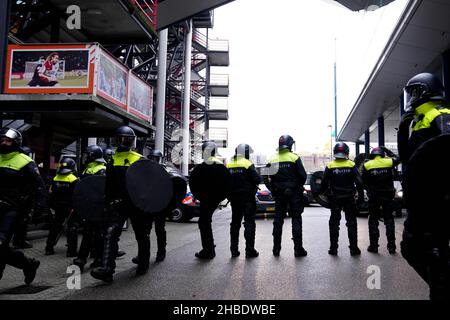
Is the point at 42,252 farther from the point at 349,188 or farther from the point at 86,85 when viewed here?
Result: the point at 349,188

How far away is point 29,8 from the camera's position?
1309 cm

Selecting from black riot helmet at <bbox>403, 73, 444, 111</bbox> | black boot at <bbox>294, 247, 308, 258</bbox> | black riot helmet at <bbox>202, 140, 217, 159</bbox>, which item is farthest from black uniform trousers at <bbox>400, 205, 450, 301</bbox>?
black riot helmet at <bbox>202, 140, 217, 159</bbox>

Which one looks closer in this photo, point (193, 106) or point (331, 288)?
point (331, 288)

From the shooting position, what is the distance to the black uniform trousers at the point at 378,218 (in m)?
7.10

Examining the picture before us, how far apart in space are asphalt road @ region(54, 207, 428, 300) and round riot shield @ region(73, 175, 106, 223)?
0.90 m

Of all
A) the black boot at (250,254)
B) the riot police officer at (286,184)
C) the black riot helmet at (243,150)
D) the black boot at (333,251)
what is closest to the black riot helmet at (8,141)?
the black riot helmet at (243,150)

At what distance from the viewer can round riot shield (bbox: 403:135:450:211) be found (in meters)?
2.82

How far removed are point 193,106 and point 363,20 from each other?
61.5 feet

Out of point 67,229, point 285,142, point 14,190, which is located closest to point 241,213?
point 285,142

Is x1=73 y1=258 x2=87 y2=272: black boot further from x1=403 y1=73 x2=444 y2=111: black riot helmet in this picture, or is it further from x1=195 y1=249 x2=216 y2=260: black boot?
x1=403 y1=73 x2=444 y2=111: black riot helmet

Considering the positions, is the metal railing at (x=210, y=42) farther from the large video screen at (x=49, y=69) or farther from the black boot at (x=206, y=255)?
the black boot at (x=206, y=255)

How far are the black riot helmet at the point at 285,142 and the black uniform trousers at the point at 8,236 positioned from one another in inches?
169

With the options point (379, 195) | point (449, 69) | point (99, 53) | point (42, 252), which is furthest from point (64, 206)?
point (449, 69)

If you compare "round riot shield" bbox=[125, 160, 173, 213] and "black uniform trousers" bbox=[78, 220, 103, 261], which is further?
"black uniform trousers" bbox=[78, 220, 103, 261]
